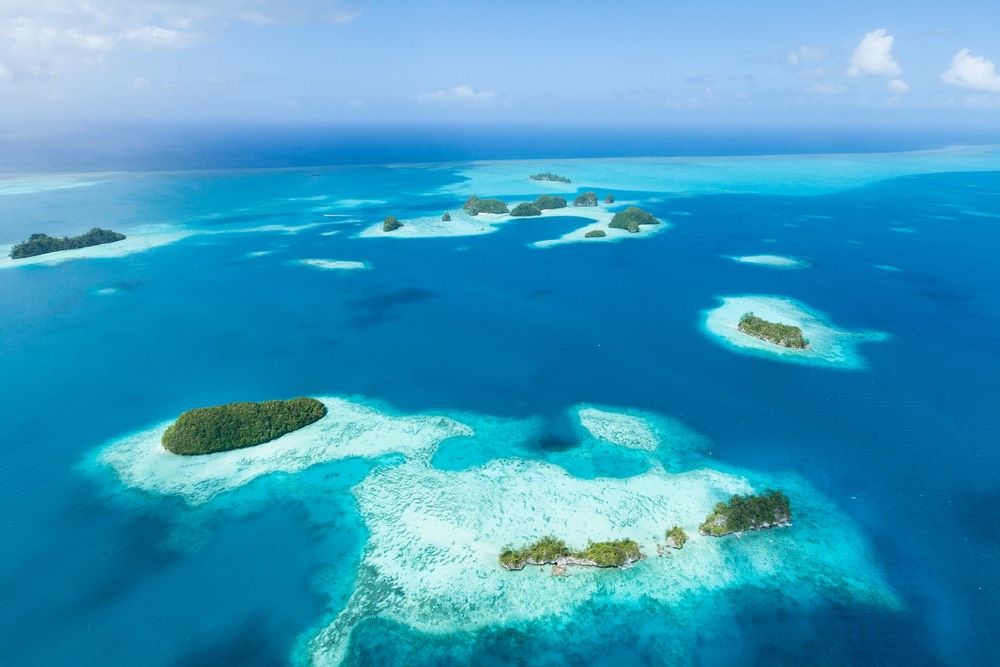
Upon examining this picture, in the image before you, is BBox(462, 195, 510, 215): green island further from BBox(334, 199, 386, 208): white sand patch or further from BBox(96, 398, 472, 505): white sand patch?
BBox(96, 398, 472, 505): white sand patch

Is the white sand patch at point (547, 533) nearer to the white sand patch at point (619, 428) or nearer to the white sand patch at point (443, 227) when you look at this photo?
the white sand patch at point (619, 428)

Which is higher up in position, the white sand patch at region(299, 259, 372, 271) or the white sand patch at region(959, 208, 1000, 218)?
the white sand patch at region(959, 208, 1000, 218)

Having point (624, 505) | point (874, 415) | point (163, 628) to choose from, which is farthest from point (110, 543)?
point (874, 415)

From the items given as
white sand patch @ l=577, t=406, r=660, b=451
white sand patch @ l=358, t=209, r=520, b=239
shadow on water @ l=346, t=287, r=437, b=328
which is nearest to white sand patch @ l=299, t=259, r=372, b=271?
shadow on water @ l=346, t=287, r=437, b=328

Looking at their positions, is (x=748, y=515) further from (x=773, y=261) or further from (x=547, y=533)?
(x=773, y=261)

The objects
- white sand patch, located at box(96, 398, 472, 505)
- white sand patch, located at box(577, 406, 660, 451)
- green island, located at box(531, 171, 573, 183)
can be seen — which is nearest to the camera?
white sand patch, located at box(96, 398, 472, 505)

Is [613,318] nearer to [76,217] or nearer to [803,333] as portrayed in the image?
[803,333]
